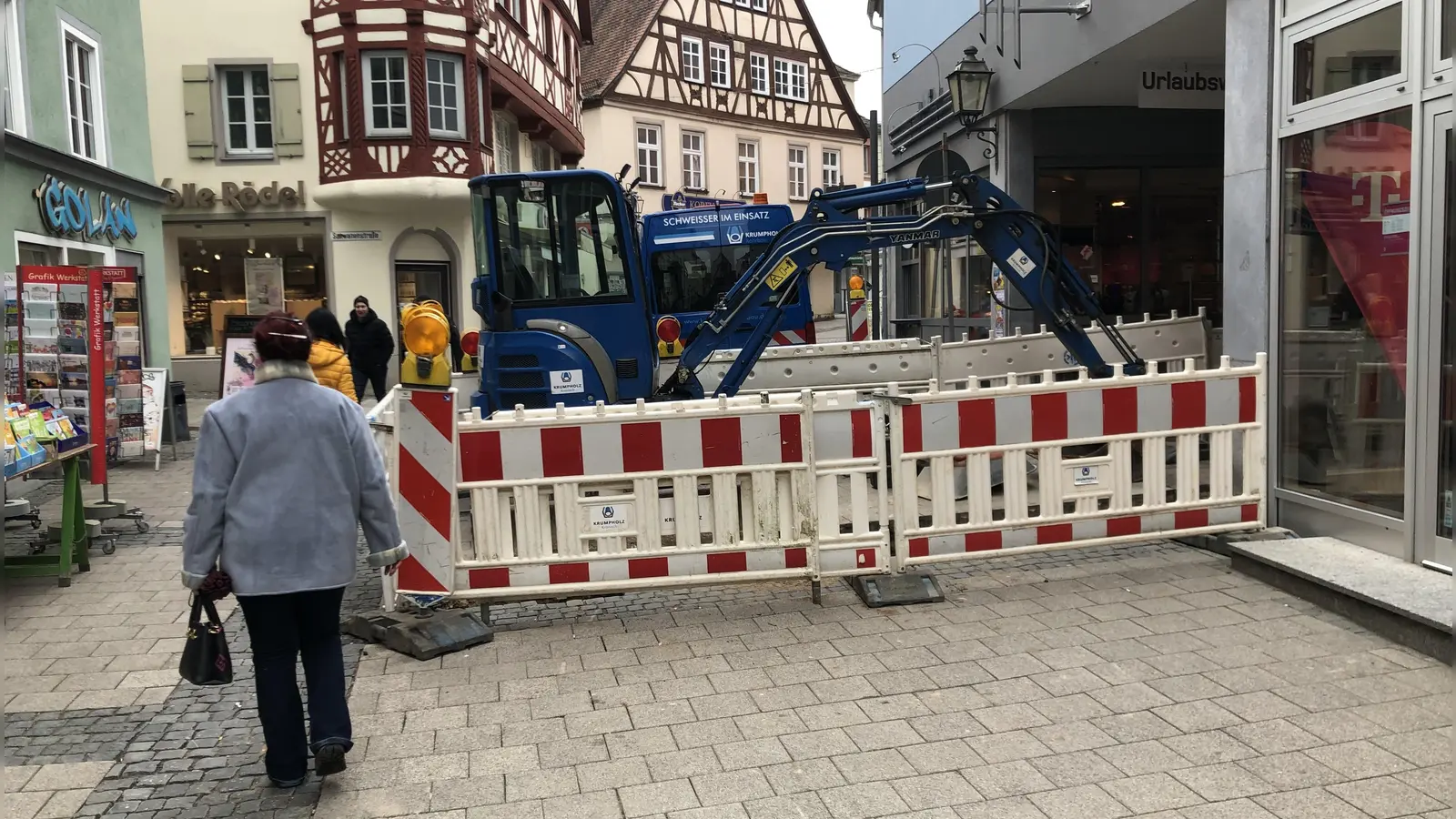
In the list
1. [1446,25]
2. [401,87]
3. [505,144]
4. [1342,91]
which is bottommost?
[1342,91]

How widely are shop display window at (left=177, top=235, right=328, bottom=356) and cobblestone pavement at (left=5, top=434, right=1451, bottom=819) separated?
16632mm

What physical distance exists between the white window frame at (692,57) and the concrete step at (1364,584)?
31.6 m

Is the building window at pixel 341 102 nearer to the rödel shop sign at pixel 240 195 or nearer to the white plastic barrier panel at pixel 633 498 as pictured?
the rödel shop sign at pixel 240 195

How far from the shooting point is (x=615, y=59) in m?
34.6

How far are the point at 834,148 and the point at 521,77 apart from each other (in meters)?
19.0

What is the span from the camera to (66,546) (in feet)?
22.9

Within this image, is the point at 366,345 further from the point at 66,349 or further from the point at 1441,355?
the point at 1441,355

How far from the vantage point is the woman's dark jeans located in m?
3.97

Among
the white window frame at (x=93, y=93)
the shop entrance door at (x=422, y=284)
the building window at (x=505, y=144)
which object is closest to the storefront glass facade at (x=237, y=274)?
the shop entrance door at (x=422, y=284)

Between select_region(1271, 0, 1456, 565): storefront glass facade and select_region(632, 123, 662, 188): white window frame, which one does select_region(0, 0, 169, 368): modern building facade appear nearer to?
select_region(1271, 0, 1456, 565): storefront glass facade

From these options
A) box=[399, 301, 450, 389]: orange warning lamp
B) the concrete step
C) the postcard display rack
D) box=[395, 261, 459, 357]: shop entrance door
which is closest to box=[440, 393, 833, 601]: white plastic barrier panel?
box=[399, 301, 450, 389]: orange warning lamp

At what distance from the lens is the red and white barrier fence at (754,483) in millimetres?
Answer: 5793

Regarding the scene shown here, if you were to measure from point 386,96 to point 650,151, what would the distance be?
15.0 meters

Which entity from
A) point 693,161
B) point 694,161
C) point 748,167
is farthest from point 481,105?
point 748,167
